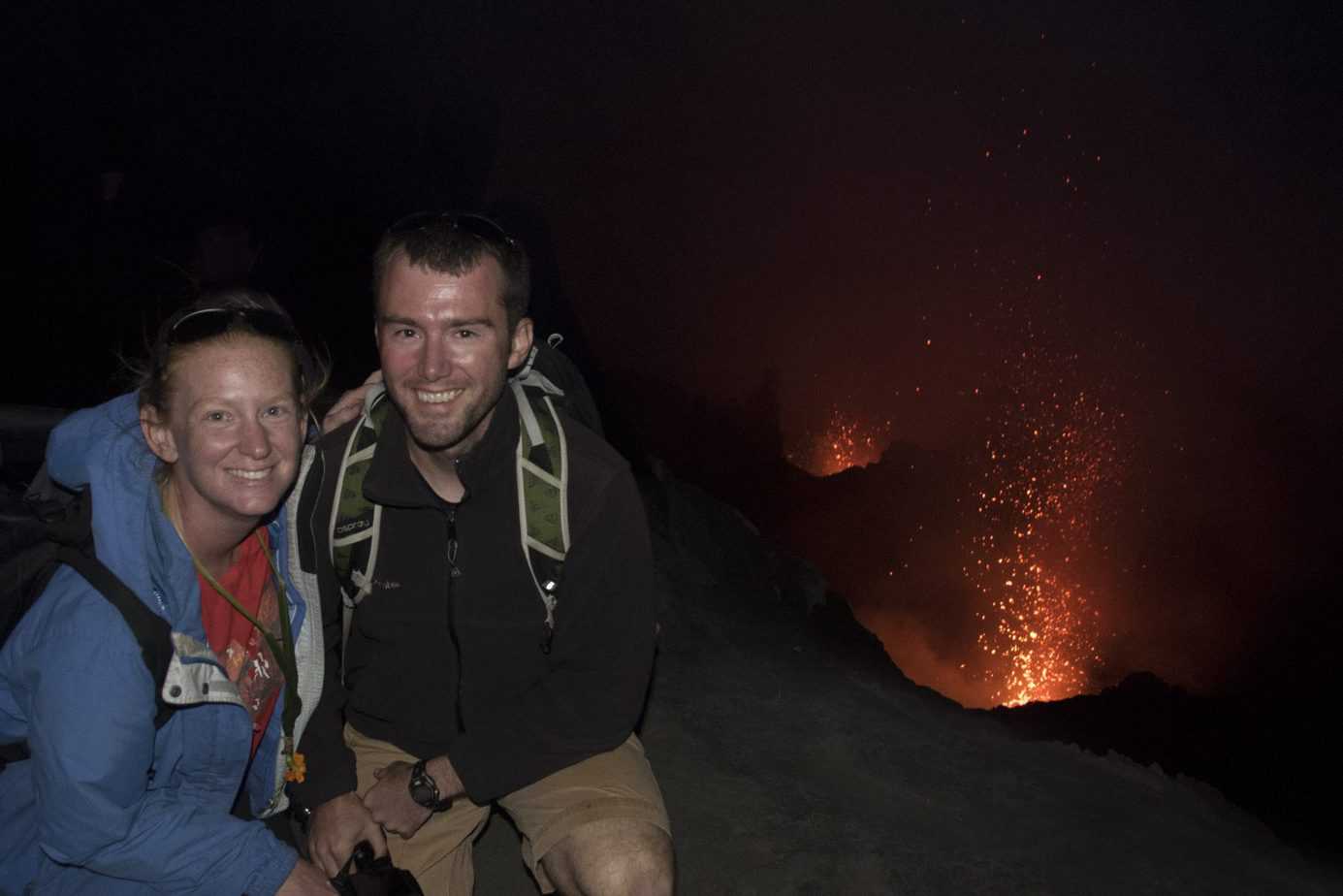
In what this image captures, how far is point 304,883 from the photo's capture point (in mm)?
1957

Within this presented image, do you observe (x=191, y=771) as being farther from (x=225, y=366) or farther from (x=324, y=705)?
(x=225, y=366)

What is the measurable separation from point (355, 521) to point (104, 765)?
83 centimetres

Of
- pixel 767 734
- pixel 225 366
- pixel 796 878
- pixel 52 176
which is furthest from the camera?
pixel 52 176

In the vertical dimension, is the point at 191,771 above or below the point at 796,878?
above

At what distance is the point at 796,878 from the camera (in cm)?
338

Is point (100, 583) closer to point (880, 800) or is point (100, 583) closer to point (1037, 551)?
point (880, 800)

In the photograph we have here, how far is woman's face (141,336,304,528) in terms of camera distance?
1938 mm

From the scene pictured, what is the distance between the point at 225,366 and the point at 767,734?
3.17 meters

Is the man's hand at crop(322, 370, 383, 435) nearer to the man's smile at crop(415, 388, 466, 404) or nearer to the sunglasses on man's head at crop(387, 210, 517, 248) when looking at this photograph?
the man's smile at crop(415, 388, 466, 404)

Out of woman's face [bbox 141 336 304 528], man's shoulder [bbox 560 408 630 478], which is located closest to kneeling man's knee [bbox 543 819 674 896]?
man's shoulder [bbox 560 408 630 478]

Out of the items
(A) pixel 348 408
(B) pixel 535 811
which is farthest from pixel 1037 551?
(A) pixel 348 408

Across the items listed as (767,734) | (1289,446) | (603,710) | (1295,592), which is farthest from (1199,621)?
(603,710)

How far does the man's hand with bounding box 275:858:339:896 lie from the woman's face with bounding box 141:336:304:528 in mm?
766

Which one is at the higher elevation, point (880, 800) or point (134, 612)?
point (134, 612)
